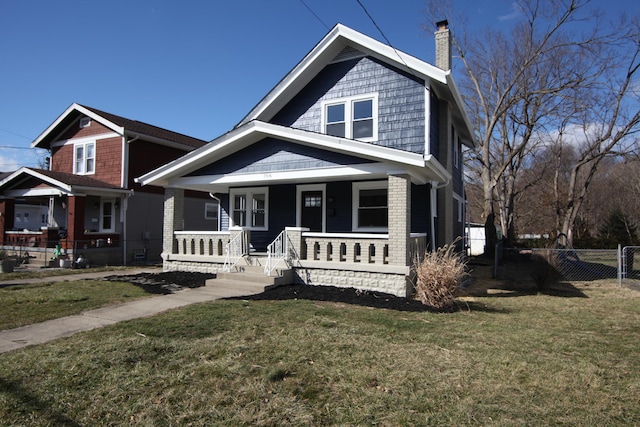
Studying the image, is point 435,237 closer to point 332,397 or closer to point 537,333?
point 537,333

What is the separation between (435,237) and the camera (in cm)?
1273

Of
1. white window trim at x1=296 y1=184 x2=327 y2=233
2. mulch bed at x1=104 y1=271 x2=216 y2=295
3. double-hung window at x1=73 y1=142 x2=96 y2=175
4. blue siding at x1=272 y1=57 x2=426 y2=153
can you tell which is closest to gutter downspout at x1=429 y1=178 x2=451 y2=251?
blue siding at x1=272 y1=57 x2=426 y2=153

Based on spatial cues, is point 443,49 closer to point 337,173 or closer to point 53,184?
point 337,173

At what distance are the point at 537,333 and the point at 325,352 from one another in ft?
11.7

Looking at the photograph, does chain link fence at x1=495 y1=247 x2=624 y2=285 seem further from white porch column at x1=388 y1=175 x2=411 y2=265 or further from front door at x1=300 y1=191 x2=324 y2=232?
front door at x1=300 y1=191 x2=324 y2=232

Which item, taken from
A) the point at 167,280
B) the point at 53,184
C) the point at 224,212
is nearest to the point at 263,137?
the point at 224,212

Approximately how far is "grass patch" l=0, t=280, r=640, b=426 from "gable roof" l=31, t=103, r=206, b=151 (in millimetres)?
14215

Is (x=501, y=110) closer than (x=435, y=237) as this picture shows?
No

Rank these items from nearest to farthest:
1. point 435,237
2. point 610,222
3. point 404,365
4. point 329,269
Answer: point 404,365
point 329,269
point 435,237
point 610,222

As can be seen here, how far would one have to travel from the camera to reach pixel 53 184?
640 inches

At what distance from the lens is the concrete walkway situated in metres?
5.65

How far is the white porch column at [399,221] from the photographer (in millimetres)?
9039

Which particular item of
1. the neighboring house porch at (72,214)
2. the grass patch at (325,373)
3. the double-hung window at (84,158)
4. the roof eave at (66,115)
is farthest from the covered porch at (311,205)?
the double-hung window at (84,158)

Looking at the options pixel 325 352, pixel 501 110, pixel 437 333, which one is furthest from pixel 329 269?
pixel 501 110
